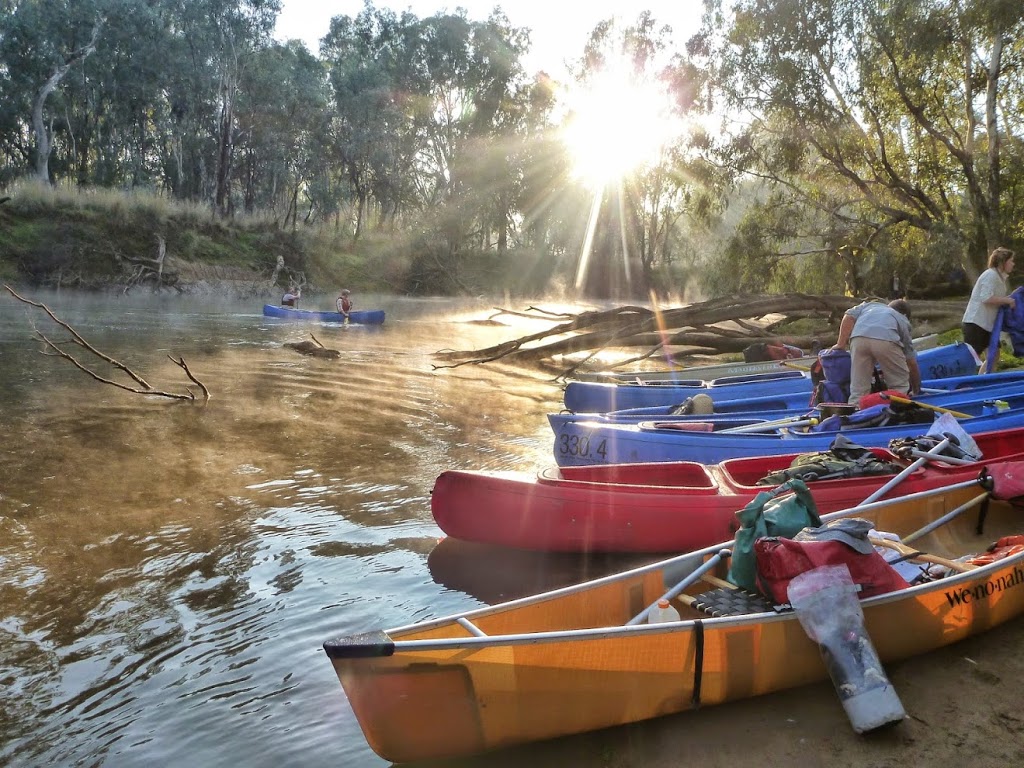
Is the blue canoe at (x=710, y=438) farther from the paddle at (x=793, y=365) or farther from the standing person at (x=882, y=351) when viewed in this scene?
the paddle at (x=793, y=365)

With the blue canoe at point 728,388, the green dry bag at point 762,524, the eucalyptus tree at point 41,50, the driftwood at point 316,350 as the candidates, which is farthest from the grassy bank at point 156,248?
the green dry bag at point 762,524

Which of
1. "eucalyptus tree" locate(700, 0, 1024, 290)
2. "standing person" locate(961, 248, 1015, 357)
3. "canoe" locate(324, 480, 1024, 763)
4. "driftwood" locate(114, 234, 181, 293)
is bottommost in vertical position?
"canoe" locate(324, 480, 1024, 763)

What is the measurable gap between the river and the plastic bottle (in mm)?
1390

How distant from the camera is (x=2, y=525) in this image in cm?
609

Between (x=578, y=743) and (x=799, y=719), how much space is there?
98 cm

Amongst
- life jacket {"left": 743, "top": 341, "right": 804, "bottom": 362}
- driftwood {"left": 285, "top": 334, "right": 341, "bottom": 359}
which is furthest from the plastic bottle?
driftwood {"left": 285, "top": 334, "right": 341, "bottom": 359}

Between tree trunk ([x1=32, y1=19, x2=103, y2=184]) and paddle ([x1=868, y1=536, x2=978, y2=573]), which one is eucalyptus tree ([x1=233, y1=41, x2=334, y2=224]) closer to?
tree trunk ([x1=32, y1=19, x2=103, y2=184])

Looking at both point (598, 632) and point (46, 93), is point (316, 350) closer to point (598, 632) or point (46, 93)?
point (598, 632)

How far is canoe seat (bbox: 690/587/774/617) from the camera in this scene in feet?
13.0

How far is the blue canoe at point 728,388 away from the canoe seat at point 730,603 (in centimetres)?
629

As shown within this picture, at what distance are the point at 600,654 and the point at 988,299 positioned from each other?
8915 mm

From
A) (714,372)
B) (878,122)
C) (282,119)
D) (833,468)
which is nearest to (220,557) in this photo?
(833,468)

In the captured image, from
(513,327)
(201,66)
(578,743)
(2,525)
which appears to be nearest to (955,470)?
(578,743)

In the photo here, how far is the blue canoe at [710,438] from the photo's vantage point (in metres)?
6.97
